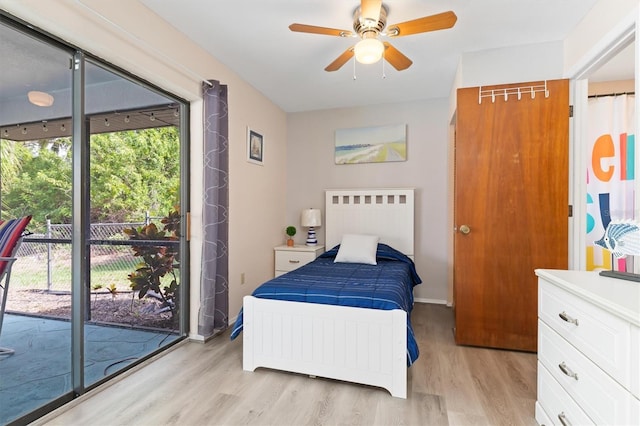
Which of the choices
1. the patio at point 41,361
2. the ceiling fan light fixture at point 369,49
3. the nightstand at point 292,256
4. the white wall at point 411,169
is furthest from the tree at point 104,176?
the white wall at point 411,169

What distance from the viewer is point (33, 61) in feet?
5.42

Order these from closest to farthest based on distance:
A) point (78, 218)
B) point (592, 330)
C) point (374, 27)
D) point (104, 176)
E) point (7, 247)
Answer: point (592, 330) → point (7, 247) → point (78, 218) → point (374, 27) → point (104, 176)

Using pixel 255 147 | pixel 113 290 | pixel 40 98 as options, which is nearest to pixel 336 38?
pixel 255 147

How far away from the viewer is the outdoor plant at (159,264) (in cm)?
243

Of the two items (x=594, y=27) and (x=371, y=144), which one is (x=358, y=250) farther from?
(x=594, y=27)

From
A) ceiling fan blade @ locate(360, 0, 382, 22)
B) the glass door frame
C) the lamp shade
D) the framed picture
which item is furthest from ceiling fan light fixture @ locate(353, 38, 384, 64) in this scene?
the lamp shade

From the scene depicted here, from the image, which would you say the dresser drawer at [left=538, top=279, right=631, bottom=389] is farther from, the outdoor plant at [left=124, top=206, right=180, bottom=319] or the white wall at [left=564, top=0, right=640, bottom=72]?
the outdoor plant at [left=124, top=206, right=180, bottom=319]

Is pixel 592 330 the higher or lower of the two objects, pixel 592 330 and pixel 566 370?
the higher

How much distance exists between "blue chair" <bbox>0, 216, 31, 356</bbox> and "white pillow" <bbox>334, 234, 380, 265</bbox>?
2445 mm

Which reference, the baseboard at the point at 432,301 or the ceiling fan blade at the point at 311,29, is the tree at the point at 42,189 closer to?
the ceiling fan blade at the point at 311,29

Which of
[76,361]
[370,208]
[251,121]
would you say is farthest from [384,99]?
[76,361]

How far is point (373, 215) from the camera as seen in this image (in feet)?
12.5

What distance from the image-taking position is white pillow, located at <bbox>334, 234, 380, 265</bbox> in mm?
3216

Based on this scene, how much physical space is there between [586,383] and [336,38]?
2.56 metres
